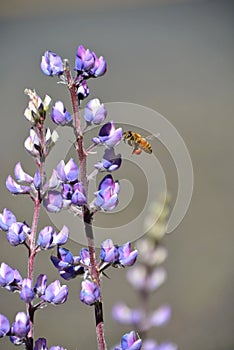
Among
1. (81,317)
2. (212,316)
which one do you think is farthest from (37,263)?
(212,316)

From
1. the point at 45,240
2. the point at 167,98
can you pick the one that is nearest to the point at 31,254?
the point at 45,240

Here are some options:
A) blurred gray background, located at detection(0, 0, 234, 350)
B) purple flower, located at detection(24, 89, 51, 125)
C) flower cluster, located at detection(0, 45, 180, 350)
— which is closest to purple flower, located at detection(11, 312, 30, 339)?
flower cluster, located at detection(0, 45, 180, 350)

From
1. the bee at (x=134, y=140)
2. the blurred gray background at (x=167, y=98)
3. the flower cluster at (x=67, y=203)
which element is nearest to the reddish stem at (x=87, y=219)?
the flower cluster at (x=67, y=203)

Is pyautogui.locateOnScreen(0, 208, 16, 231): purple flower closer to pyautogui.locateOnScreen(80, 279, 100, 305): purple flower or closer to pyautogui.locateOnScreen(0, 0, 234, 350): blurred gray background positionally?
pyautogui.locateOnScreen(80, 279, 100, 305): purple flower

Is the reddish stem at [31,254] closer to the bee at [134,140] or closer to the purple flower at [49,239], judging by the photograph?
the purple flower at [49,239]

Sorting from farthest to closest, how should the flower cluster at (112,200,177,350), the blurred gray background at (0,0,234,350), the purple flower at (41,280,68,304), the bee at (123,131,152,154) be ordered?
the blurred gray background at (0,0,234,350) → the bee at (123,131,152,154) → the purple flower at (41,280,68,304) → the flower cluster at (112,200,177,350)

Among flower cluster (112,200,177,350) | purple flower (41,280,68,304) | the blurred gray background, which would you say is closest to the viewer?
flower cluster (112,200,177,350)
